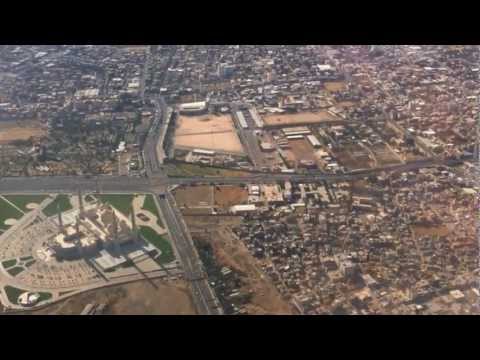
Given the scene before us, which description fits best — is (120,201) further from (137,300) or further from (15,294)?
(137,300)

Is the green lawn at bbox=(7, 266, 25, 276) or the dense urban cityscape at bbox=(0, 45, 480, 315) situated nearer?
the dense urban cityscape at bbox=(0, 45, 480, 315)

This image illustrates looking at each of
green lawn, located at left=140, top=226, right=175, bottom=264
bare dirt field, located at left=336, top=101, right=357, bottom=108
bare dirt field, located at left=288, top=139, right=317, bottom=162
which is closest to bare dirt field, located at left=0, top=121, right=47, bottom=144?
green lawn, located at left=140, top=226, right=175, bottom=264

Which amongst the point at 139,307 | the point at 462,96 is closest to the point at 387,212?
the point at 139,307

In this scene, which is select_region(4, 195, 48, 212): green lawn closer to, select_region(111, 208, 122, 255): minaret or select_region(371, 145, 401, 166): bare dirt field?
select_region(111, 208, 122, 255): minaret

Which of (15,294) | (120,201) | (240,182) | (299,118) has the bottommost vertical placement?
(15,294)

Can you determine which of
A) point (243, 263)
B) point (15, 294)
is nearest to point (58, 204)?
point (15, 294)
